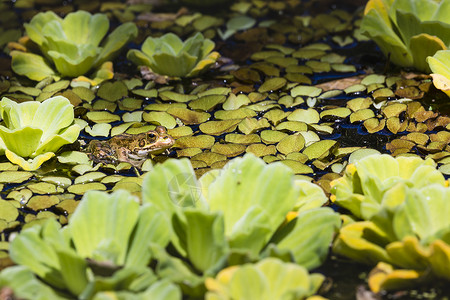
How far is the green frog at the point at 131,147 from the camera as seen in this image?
2293 millimetres

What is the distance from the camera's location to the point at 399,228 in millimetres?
1581

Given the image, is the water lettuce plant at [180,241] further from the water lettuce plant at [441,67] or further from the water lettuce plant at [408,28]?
the water lettuce plant at [408,28]

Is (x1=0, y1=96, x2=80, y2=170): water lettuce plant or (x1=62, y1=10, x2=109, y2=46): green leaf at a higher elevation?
(x1=62, y1=10, x2=109, y2=46): green leaf

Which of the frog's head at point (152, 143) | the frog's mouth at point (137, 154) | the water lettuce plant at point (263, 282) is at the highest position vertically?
the water lettuce plant at point (263, 282)

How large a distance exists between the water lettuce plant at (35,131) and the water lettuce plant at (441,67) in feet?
4.87

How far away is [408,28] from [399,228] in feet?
4.86

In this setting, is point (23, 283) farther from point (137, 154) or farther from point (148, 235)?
point (137, 154)

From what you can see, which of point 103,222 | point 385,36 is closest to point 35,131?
point 103,222

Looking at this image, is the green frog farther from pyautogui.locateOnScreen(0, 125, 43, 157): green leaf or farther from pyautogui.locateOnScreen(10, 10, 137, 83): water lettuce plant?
pyautogui.locateOnScreen(10, 10, 137, 83): water lettuce plant

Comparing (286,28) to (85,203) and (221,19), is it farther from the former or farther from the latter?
(85,203)

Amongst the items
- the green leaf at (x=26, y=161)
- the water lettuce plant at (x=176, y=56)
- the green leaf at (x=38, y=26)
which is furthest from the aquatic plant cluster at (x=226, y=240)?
the green leaf at (x=38, y=26)

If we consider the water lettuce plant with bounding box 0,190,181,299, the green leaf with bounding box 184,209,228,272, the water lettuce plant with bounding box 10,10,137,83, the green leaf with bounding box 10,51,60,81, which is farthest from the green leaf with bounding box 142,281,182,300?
the green leaf with bounding box 10,51,60,81

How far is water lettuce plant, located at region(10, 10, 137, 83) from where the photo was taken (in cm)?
283

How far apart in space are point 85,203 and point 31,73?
1.49 meters
